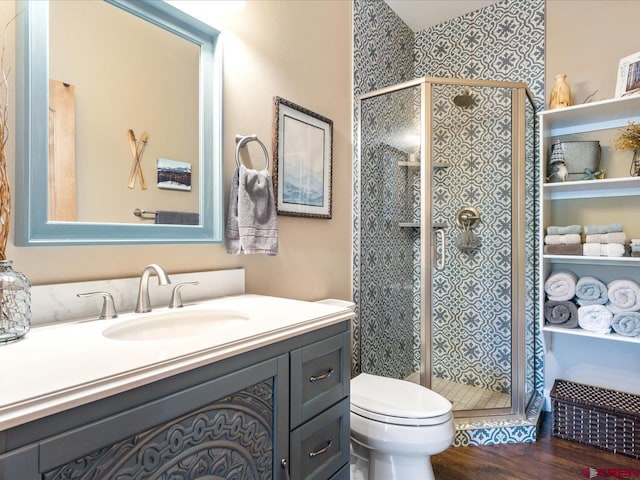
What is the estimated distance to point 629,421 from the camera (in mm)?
1914

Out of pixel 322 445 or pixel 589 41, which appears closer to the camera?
pixel 322 445

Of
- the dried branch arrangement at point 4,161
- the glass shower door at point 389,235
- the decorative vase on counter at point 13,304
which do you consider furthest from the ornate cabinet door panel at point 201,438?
the glass shower door at point 389,235

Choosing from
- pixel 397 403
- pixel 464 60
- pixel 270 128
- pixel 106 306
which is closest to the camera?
pixel 106 306

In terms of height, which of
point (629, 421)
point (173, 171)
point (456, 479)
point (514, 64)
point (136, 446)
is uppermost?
point (514, 64)

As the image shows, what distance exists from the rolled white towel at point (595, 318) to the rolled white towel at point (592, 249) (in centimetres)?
29

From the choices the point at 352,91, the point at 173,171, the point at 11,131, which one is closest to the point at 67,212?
the point at 11,131

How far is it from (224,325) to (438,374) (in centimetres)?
171

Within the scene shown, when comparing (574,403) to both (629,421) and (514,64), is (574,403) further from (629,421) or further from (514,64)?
(514,64)

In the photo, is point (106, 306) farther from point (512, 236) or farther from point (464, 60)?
point (464, 60)

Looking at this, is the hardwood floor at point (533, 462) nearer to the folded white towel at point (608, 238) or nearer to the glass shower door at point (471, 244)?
the glass shower door at point (471, 244)

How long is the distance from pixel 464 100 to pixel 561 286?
4.06ft

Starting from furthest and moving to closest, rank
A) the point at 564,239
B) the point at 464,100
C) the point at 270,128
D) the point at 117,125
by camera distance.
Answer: the point at 464,100, the point at 564,239, the point at 270,128, the point at 117,125

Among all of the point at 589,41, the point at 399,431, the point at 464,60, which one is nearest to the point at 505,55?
the point at 464,60

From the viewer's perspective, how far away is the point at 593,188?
7.18 ft
